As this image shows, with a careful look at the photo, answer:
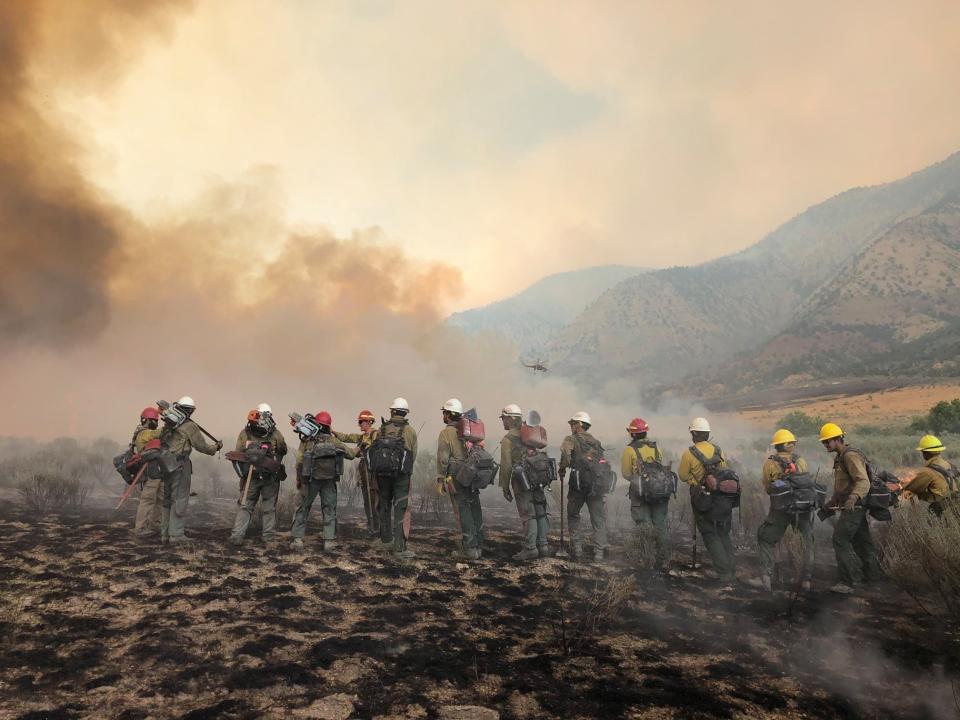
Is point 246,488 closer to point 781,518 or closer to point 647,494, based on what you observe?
point 647,494

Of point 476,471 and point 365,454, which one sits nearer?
point 476,471

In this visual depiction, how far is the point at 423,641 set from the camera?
473 cm

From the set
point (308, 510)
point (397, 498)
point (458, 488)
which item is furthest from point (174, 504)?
point (458, 488)

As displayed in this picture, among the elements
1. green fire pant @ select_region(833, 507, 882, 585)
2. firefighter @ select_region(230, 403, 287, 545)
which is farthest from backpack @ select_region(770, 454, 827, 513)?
firefighter @ select_region(230, 403, 287, 545)

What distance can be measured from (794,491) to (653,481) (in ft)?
5.55

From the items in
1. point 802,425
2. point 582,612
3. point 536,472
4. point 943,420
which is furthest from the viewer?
point 802,425

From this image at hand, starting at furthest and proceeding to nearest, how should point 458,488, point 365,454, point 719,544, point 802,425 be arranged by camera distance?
point 802,425 < point 365,454 < point 458,488 < point 719,544

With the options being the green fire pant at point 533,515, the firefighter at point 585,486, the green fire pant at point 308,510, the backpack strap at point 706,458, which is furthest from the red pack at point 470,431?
the backpack strap at point 706,458

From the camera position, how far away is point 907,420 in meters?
30.4

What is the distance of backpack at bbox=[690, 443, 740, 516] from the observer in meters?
6.79

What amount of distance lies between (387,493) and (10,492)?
9299 millimetres

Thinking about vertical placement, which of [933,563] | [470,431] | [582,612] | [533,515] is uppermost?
→ [470,431]

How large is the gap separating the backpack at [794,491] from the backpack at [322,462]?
230 inches

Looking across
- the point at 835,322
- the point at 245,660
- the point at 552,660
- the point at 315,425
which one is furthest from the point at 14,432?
the point at 835,322
